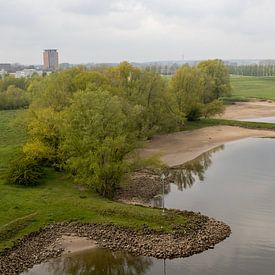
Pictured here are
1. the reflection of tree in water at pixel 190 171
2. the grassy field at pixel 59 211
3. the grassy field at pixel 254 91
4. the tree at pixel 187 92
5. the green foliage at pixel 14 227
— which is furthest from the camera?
the grassy field at pixel 254 91

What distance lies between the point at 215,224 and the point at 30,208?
47.3 ft

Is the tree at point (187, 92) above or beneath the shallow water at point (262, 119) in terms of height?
above

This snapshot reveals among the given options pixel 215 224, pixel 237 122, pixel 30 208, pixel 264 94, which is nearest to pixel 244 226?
pixel 215 224

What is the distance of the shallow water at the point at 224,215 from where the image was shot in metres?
25.9

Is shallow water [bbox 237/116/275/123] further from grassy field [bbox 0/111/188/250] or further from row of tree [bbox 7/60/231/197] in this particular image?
grassy field [bbox 0/111/188/250]

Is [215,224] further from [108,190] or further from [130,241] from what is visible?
[108,190]

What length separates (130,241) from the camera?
28.5 metres

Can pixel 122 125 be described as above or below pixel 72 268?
above

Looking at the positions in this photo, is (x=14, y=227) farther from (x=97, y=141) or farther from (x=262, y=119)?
(x=262, y=119)

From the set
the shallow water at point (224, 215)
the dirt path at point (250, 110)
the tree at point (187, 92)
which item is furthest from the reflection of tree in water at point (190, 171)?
the dirt path at point (250, 110)

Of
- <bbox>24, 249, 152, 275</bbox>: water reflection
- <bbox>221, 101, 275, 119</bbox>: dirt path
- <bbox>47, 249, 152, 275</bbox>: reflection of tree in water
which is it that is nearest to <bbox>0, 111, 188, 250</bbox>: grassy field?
<bbox>24, 249, 152, 275</bbox>: water reflection

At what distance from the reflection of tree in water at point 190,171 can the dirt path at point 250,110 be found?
36.2 meters

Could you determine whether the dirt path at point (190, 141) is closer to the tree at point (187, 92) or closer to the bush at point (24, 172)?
the tree at point (187, 92)

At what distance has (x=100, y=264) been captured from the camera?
87.1ft
